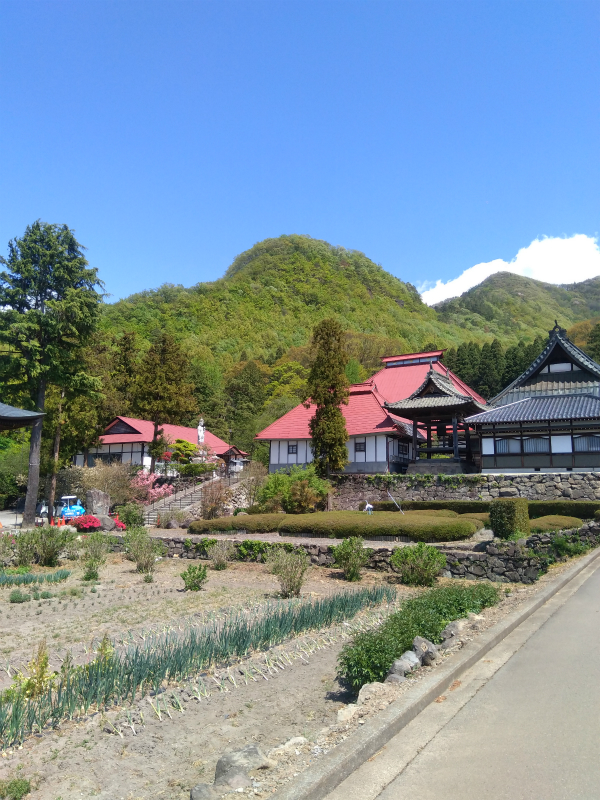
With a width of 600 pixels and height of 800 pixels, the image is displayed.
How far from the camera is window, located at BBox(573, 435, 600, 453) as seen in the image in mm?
29342

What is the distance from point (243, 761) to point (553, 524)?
55.2 feet

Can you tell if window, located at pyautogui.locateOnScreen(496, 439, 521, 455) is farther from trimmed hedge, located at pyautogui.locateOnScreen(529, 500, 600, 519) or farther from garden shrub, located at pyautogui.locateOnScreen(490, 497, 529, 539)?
garden shrub, located at pyautogui.locateOnScreen(490, 497, 529, 539)

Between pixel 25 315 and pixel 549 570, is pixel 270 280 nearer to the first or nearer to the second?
pixel 25 315

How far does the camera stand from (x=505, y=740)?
4473mm

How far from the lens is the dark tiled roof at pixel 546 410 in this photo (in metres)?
29.4

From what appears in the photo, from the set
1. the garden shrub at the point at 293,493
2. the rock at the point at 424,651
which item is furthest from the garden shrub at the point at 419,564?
the garden shrub at the point at 293,493

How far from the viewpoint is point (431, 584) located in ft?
44.8

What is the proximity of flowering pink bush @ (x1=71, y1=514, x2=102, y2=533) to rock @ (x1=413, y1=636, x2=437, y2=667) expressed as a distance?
20.0 m

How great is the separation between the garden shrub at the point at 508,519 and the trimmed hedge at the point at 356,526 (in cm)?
94

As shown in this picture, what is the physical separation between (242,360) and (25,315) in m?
53.1

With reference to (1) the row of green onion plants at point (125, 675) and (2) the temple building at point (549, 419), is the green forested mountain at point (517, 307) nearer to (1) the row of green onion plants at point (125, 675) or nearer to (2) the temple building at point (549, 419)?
(2) the temple building at point (549, 419)

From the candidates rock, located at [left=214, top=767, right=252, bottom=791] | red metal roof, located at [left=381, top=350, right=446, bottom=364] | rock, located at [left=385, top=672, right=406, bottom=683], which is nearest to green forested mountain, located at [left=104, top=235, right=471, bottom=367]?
red metal roof, located at [left=381, top=350, right=446, bottom=364]

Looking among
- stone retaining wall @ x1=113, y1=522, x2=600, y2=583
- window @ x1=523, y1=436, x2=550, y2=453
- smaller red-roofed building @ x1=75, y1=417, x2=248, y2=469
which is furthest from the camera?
smaller red-roofed building @ x1=75, y1=417, x2=248, y2=469

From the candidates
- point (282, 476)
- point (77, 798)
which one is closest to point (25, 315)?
point (282, 476)
